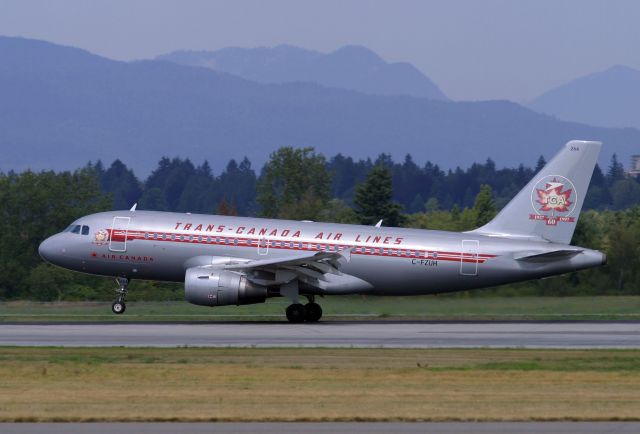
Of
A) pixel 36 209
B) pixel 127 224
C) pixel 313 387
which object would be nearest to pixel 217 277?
pixel 127 224

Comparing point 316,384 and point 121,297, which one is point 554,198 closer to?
point 121,297

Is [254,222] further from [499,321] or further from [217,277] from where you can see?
[499,321]

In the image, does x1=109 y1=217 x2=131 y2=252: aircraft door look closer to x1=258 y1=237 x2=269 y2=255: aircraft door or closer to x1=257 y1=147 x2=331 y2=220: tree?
x1=258 y1=237 x2=269 y2=255: aircraft door

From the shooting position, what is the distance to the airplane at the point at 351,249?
39219 mm

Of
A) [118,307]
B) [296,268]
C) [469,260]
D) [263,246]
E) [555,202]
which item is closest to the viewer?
[296,268]

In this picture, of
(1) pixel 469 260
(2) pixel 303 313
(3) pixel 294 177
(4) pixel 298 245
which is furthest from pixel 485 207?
(2) pixel 303 313

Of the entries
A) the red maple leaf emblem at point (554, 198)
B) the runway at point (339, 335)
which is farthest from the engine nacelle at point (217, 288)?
the red maple leaf emblem at point (554, 198)

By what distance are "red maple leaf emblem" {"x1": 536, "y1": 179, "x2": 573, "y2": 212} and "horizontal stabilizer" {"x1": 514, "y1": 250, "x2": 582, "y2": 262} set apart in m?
1.86

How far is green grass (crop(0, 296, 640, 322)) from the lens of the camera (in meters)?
42.2

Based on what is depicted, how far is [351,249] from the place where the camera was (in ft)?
130

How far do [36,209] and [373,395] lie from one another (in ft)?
187

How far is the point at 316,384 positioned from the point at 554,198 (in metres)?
19.8

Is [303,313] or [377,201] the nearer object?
[303,313]

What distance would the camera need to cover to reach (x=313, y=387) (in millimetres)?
22297
